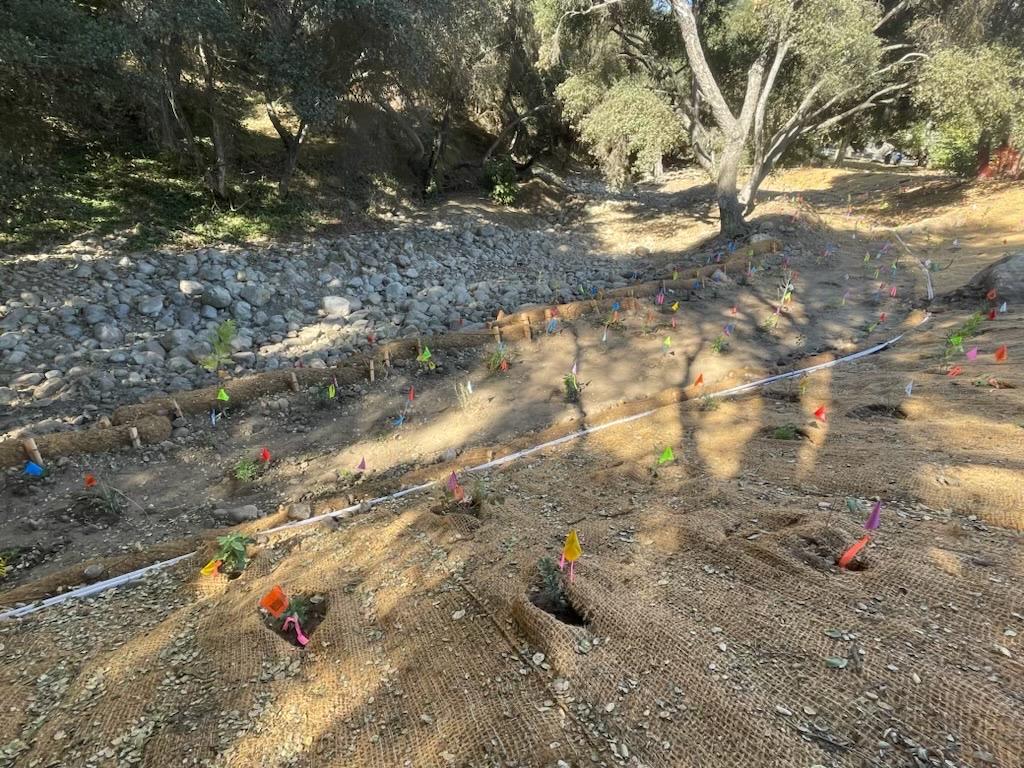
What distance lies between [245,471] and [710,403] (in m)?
4.47

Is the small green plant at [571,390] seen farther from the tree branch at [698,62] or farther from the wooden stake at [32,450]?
the tree branch at [698,62]

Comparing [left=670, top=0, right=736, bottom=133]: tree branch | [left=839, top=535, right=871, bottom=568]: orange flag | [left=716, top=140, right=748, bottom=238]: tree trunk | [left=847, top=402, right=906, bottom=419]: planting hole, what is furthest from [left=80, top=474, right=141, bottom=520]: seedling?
[left=670, top=0, right=736, bottom=133]: tree branch

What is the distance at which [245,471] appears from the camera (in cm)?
486

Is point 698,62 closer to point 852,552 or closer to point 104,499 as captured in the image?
point 852,552

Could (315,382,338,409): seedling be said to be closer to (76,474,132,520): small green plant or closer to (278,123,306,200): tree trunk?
(76,474,132,520): small green plant

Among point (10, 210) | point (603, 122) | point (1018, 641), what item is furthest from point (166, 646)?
point (603, 122)

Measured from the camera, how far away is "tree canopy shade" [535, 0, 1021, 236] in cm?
1019

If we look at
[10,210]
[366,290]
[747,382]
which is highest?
[10,210]

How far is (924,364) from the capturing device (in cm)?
550

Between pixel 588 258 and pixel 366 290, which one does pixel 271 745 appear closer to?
pixel 366 290

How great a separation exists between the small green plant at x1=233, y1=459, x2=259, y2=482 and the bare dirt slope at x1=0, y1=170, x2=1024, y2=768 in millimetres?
132

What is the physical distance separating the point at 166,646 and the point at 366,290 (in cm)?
846

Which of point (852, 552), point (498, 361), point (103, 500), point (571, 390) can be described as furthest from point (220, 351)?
point (852, 552)

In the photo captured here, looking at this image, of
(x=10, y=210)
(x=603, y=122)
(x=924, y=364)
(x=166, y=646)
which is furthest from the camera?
(x=603, y=122)
